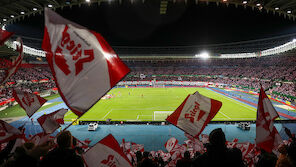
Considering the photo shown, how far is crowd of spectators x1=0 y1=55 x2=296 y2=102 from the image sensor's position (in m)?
40.7

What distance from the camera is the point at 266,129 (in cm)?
555

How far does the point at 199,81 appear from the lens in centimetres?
6988

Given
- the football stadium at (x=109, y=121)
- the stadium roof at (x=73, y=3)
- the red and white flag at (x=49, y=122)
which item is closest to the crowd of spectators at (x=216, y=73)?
the football stadium at (x=109, y=121)

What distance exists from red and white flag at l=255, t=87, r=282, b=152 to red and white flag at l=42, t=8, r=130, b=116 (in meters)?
5.67

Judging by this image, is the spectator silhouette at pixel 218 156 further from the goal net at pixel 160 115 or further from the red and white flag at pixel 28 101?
the goal net at pixel 160 115

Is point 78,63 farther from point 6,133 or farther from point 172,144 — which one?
point 172,144

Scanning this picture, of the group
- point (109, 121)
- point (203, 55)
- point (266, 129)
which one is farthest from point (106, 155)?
point (203, 55)

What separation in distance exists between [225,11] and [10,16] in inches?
1324

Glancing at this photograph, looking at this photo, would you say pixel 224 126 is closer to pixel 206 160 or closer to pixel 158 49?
pixel 206 160

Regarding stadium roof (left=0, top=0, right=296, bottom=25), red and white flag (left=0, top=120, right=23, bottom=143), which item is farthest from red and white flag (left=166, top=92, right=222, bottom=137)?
stadium roof (left=0, top=0, right=296, bottom=25)

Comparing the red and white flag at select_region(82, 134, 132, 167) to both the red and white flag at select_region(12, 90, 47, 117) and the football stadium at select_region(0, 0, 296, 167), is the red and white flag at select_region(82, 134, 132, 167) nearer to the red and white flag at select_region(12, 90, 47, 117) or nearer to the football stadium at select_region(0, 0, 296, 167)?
the football stadium at select_region(0, 0, 296, 167)

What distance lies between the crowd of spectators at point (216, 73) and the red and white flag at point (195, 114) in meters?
25.9

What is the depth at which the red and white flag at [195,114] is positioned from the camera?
240 inches

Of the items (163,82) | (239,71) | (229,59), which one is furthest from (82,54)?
(229,59)
